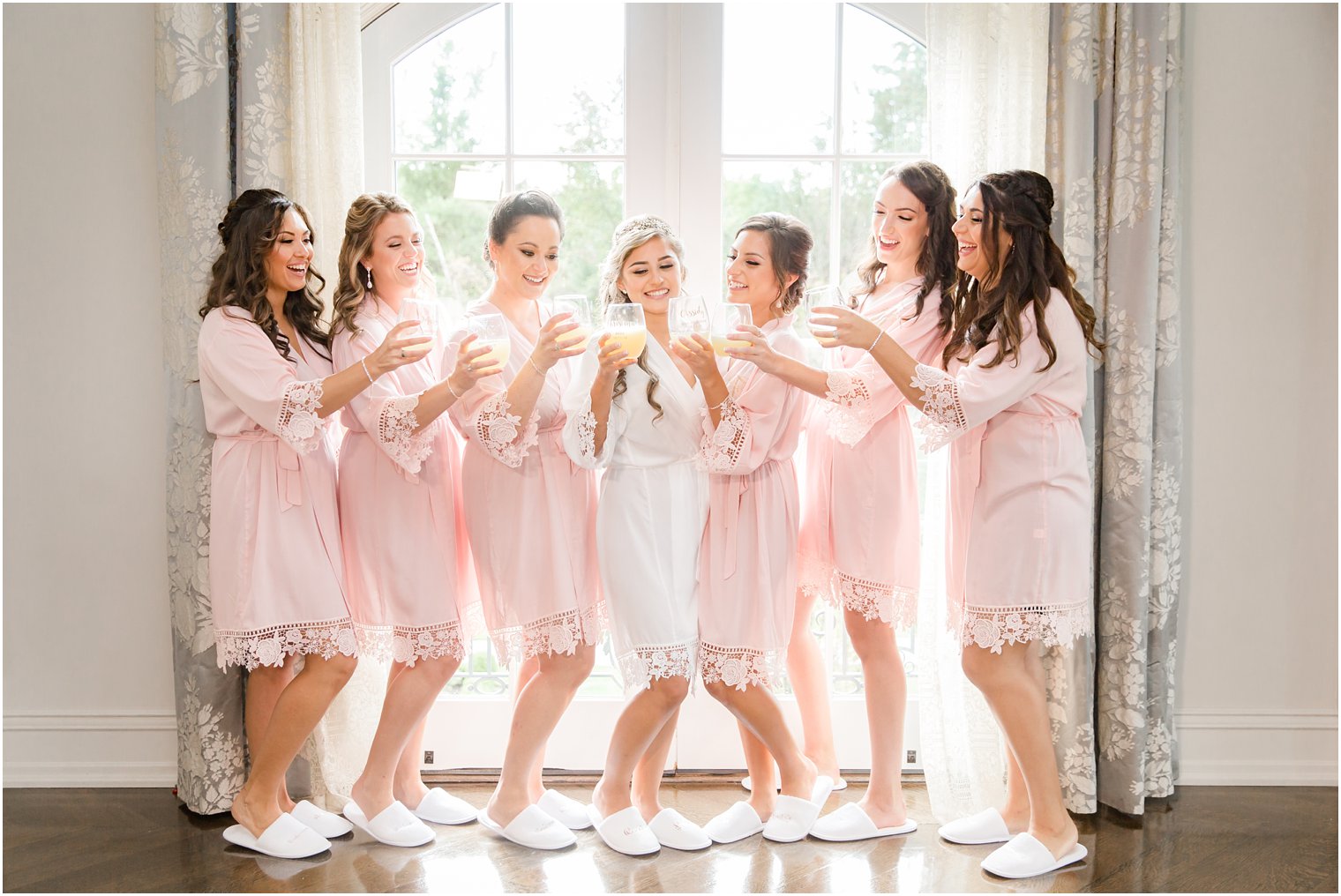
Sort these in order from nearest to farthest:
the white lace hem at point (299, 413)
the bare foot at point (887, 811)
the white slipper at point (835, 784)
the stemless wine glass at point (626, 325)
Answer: the stemless wine glass at point (626, 325) → the white lace hem at point (299, 413) → the bare foot at point (887, 811) → the white slipper at point (835, 784)

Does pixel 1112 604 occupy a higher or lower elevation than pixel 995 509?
lower

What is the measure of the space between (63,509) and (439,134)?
1594mm

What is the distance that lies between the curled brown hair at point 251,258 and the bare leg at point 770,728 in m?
1.41

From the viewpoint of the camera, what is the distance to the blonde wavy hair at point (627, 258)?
262 centimetres

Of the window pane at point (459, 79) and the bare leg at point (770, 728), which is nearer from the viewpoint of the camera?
the bare leg at point (770, 728)

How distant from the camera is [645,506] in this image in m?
2.63

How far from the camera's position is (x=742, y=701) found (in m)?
2.68

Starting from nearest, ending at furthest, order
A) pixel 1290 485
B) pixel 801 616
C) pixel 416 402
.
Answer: pixel 416 402 < pixel 801 616 < pixel 1290 485

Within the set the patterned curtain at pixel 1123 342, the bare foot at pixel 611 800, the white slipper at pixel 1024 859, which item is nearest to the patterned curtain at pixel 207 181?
the bare foot at pixel 611 800

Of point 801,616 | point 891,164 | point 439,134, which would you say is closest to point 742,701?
point 801,616

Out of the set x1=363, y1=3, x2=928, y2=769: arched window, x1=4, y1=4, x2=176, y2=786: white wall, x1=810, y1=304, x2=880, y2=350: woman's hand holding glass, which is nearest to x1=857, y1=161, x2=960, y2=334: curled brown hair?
x1=810, y1=304, x2=880, y2=350: woman's hand holding glass

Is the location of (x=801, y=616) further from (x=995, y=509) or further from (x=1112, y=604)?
(x=1112, y=604)

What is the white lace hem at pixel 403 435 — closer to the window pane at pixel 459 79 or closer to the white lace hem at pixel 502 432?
the white lace hem at pixel 502 432

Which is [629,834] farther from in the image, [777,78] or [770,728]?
[777,78]
